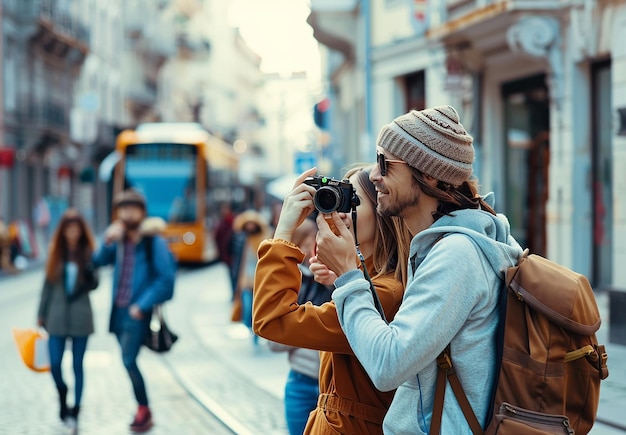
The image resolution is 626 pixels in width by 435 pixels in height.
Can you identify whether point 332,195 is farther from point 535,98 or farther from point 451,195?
point 535,98

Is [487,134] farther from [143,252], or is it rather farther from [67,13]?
[67,13]

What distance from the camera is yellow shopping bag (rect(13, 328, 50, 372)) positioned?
7.12 m

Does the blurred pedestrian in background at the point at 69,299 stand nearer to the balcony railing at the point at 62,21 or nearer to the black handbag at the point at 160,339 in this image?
the black handbag at the point at 160,339

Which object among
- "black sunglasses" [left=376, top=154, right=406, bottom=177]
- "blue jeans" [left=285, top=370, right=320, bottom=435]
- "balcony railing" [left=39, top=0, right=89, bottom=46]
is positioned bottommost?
"blue jeans" [left=285, top=370, right=320, bottom=435]

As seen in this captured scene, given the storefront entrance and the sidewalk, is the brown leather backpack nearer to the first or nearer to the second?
the sidewalk

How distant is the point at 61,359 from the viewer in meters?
7.16

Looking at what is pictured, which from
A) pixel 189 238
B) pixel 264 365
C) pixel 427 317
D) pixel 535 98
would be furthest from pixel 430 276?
Answer: pixel 189 238

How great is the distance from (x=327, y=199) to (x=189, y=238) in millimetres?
21740

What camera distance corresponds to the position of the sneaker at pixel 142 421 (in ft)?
23.0

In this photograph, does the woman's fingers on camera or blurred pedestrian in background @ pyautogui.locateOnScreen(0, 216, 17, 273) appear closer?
the woman's fingers on camera

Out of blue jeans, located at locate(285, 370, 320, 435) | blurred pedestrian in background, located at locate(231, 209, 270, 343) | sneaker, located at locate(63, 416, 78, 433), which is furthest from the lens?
blurred pedestrian in background, located at locate(231, 209, 270, 343)

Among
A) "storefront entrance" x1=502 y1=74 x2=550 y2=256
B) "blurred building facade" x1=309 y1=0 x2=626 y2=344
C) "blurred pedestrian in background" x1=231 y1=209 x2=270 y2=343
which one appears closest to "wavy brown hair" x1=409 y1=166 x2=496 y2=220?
"blurred building facade" x1=309 y1=0 x2=626 y2=344

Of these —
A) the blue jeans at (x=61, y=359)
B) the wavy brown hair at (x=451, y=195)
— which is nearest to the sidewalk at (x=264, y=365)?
the blue jeans at (x=61, y=359)

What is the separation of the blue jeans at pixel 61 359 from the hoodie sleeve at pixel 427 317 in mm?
5275
